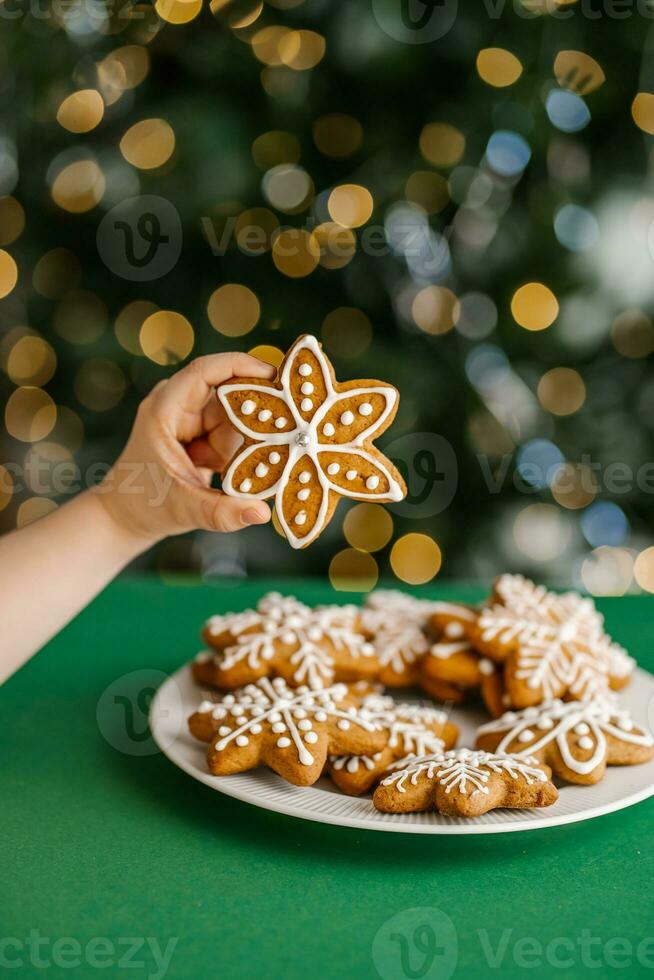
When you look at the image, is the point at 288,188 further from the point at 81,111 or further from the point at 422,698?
the point at 422,698

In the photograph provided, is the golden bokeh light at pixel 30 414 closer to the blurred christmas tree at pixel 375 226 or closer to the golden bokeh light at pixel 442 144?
the blurred christmas tree at pixel 375 226

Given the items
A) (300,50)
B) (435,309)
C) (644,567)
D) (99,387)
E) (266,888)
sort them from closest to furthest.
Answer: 1. (266,888)
2. (300,50)
3. (435,309)
4. (99,387)
5. (644,567)

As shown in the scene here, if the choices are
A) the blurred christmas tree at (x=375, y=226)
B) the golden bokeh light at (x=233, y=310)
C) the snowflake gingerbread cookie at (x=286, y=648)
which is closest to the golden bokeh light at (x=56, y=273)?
the blurred christmas tree at (x=375, y=226)

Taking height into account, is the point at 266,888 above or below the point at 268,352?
below

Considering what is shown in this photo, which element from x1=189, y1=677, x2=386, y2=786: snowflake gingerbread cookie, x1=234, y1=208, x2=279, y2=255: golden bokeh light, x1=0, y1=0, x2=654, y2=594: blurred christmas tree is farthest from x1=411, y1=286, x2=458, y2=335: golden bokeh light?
x1=189, y1=677, x2=386, y2=786: snowflake gingerbread cookie

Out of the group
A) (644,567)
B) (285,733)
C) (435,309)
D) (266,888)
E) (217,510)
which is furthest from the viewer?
(644,567)

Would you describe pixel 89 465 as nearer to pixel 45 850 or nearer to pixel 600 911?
pixel 45 850

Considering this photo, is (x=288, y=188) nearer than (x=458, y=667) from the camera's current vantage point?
No

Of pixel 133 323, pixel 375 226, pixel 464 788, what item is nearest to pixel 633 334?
pixel 375 226

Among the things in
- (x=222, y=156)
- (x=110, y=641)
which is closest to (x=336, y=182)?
(x=222, y=156)
